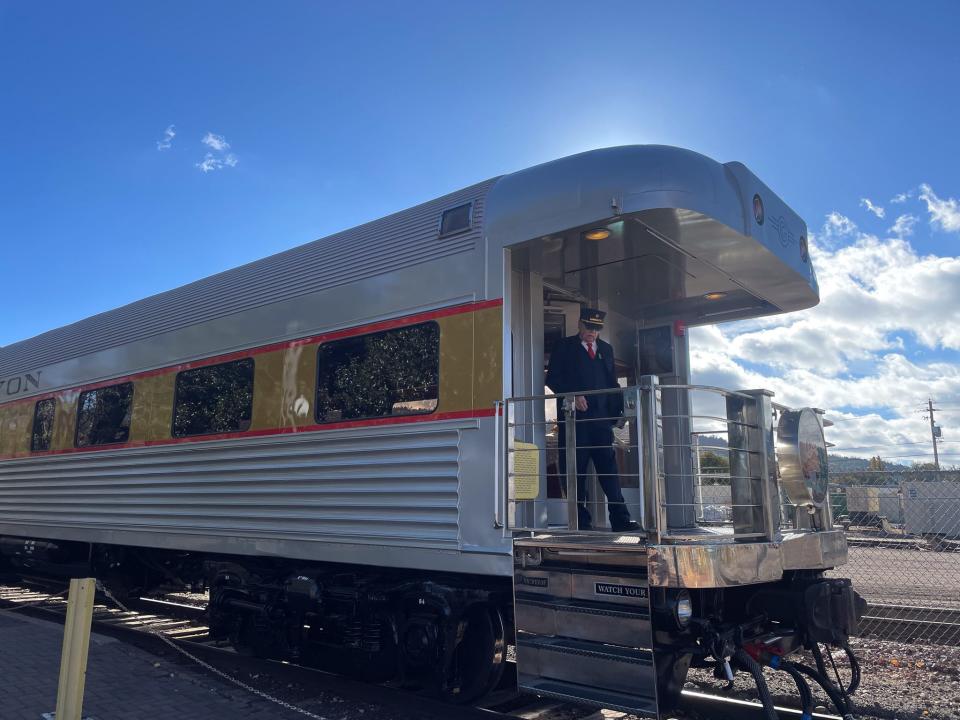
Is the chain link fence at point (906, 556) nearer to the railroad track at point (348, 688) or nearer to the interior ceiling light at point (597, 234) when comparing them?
the railroad track at point (348, 688)

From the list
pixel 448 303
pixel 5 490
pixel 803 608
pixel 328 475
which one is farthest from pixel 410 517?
pixel 5 490

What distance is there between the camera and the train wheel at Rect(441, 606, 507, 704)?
4.95 meters

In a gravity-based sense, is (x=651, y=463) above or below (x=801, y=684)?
A: above

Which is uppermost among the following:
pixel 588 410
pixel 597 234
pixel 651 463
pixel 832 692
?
pixel 597 234

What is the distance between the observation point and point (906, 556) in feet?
48.3

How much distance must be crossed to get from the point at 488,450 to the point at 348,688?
7.72ft

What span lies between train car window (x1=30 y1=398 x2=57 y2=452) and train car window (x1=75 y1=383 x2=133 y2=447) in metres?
0.80

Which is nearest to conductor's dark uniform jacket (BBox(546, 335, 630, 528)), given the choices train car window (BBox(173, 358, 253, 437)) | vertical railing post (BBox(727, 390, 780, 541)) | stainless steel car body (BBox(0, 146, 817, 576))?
stainless steel car body (BBox(0, 146, 817, 576))

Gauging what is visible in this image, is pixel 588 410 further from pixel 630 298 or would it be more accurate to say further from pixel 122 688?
pixel 122 688

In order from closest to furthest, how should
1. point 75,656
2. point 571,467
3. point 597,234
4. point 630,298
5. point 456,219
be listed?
point 75,656 < point 571,467 < point 597,234 < point 456,219 < point 630,298

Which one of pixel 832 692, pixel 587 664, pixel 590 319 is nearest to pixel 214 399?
pixel 590 319

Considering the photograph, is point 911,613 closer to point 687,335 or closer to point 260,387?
point 687,335

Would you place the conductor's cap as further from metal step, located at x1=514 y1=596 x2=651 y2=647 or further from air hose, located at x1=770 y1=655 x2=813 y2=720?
air hose, located at x1=770 y1=655 x2=813 y2=720

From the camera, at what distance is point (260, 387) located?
643 cm
